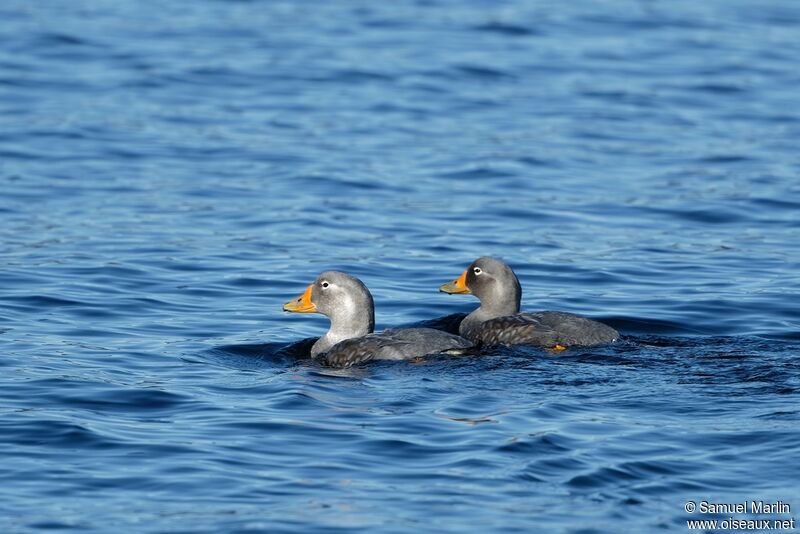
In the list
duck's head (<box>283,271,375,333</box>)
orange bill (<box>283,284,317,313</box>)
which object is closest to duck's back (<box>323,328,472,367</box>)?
duck's head (<box>283,271,375,333</box>)

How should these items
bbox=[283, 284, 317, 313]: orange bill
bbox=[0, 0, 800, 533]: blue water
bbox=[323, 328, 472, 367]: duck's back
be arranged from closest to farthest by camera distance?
bbox=[0, 0, 800, 533]: blue water → bbox=[323, 328, 472, 367]: duck's back → bbox=[283, 284, 317, 313]: orange bill

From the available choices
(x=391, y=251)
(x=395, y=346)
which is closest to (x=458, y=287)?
(x=395, y=346)

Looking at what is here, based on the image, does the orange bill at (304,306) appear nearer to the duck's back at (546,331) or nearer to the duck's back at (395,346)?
the duck's back at (395,346)

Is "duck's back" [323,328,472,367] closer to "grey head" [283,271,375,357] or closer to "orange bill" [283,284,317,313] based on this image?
"grey head" [283,271,375,357]

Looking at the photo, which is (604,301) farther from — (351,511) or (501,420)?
(351,511)

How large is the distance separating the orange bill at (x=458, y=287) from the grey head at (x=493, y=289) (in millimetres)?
113

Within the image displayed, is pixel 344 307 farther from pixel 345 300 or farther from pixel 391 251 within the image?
pixel 391 251

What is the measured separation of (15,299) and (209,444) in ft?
17.9

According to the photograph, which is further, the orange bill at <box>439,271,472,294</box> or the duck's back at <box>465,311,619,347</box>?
the orange bill at <box>439,271,472,294</box>

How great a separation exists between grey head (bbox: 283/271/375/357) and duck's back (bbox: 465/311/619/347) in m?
1.05

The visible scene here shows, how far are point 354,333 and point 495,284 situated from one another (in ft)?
5.15

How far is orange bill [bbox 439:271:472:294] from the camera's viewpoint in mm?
13938

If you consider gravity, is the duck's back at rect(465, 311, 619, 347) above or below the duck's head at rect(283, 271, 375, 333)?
below

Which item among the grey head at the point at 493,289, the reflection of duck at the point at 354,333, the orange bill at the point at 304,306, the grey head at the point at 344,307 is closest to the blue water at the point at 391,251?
the reflection of duck at the point at 354,333
